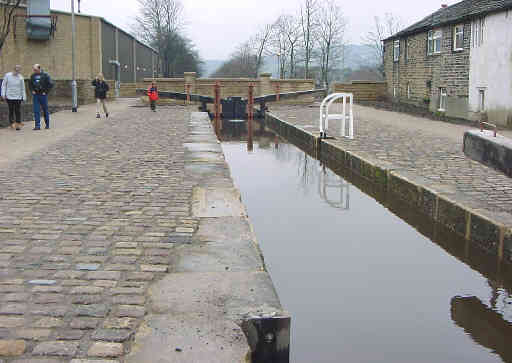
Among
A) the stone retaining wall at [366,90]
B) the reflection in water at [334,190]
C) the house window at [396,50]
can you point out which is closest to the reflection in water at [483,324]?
the reflection in water at [334,190]

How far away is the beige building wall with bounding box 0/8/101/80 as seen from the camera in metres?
35.5

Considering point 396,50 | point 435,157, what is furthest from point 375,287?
point 396,50

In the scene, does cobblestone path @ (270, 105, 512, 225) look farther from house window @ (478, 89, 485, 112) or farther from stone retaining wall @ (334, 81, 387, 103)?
stone retaining wall @ (334, 81, 387, 103)

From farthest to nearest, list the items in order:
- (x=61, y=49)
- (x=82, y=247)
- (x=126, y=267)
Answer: (x=61, y=49), (x=82, y=247), (x=126, y=267)

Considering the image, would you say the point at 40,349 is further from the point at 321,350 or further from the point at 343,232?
the point at 343,232

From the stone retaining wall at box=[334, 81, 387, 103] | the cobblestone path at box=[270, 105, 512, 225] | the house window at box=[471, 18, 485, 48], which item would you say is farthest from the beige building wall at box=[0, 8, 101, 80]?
the house window at box=[471, 18, 485, 48]

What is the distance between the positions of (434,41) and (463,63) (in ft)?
13.0

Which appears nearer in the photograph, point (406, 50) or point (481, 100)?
point (481, 100)

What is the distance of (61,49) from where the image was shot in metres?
37.1

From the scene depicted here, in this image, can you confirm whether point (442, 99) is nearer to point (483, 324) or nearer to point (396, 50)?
point (396, 50)

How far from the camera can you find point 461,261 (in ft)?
19.1

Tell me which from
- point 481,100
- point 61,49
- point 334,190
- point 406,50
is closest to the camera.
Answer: point 334,190

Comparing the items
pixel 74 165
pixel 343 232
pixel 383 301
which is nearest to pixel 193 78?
pixel 74 165

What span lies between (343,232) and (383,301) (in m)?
2.22
